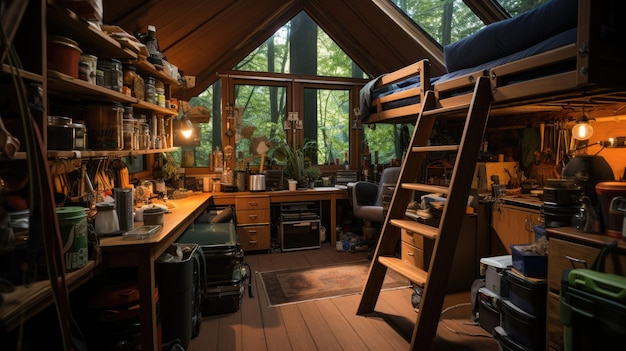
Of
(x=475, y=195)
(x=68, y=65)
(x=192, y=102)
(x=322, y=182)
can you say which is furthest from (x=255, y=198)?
(x=68, y=65)

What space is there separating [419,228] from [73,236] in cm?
177

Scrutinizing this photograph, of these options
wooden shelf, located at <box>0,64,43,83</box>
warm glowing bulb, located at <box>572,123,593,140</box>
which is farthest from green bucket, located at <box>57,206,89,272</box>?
warm glowing bulb, located at <box>572,123,593,140</box>

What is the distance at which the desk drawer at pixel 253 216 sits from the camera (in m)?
3.81

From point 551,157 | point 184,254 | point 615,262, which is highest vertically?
point 551,157

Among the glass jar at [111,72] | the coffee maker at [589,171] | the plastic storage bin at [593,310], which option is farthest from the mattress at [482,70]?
the glass jar at [111,72]

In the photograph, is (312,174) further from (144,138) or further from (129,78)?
(129,78)

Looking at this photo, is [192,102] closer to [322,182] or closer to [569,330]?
[322,182]

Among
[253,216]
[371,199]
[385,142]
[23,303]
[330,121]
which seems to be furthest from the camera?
[385,142]

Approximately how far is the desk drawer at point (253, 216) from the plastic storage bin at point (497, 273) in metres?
2.35

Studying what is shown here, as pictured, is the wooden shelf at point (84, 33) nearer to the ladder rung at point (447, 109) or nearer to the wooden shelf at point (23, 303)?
the wooden shelf at point (23, 303)

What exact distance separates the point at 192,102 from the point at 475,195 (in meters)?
3.40

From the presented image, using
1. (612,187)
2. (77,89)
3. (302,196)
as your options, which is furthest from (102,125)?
(612,187)

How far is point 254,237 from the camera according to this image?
152 inches

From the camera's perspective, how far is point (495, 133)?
3.65 meters
